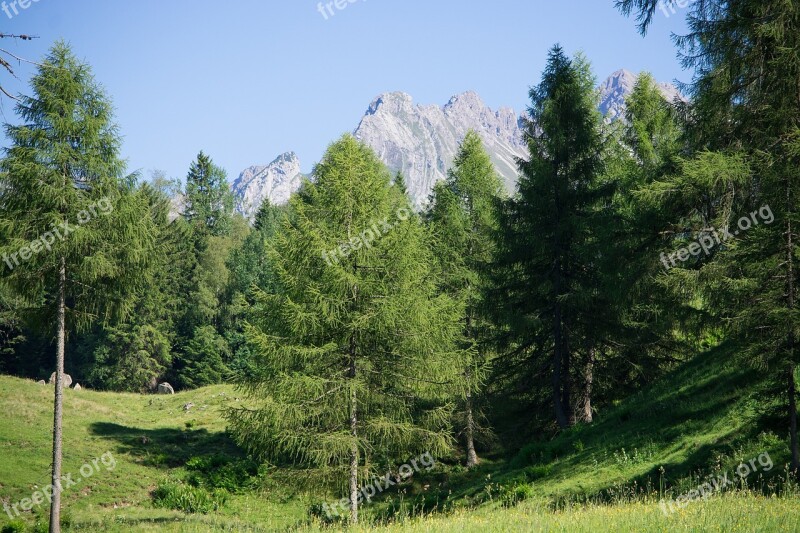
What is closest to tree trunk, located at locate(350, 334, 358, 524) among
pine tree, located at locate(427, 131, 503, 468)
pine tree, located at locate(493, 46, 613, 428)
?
pine tree, located at locate(493, 46, 613, 428)

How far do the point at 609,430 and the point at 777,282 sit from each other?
8068 millimetres

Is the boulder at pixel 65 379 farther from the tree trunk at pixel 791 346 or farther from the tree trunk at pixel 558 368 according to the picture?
the tree trunk at pixel 791 346

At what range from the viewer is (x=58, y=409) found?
54.8 feet

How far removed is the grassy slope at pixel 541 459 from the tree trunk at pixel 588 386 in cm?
363

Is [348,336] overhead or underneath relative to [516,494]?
overhead

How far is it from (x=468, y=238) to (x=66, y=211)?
17.0 meters

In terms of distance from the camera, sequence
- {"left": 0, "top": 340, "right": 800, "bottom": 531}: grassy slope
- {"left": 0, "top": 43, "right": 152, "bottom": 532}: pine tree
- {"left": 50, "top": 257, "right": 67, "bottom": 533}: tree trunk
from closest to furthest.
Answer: {"left": 0, "top": 340, "right": 800, "bottom": 531}: grassy slope < {"left": 50, "top": 257, "right": 67, "bottom": 533}: tree trunk < {"left": 0, "top": 43, "right": 152, "bottom": 532}: pine tree

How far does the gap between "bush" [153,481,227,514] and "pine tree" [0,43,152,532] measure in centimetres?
686

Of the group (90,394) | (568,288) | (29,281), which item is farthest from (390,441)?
(90,394)

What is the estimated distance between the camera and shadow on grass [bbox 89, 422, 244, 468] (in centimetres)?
2678

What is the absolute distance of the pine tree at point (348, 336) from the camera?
15469 mm

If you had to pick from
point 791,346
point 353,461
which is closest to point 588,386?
point 353,461

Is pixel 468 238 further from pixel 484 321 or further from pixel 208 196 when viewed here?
pixel 208 196

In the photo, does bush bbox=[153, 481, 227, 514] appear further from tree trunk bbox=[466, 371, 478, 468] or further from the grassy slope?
tree trunk bbox=[466, 371, 478, 468]
